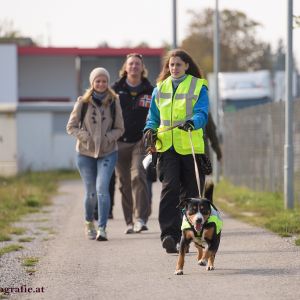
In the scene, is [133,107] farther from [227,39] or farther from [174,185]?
[227,39]

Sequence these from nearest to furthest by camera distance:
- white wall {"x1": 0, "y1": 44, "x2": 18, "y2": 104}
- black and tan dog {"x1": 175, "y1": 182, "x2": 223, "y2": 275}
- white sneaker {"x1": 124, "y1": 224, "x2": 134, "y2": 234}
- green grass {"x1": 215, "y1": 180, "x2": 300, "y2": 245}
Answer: black and tan dog {"x1": 175, "y1": 182, "x2": 223, "y2": 275}, green grass {"x1": 215, "y1": 180, "x2": 300, "y2": 245}, white sneaker {"x1": 124, "y1": 224, "x2": 134, "y2": 234}, white wall {"x1": 0, "y1": 44, "x2": 18, "y2": 104}

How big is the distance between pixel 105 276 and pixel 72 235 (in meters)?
A: 3.92

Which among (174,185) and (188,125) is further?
(174,185)

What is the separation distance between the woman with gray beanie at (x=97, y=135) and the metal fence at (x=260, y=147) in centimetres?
455

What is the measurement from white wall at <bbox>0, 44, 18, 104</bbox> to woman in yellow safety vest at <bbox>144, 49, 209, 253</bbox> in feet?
105

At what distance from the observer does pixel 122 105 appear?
43.2ft

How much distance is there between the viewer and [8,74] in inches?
1655

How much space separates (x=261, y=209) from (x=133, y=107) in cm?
372

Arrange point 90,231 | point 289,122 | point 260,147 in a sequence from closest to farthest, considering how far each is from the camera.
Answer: point 90,231 < point 289,122 < point 260,147

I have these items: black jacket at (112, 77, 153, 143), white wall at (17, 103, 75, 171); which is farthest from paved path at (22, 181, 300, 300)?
white wall at (17, 103, 75, 171)

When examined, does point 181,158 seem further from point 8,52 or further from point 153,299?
point 8,52

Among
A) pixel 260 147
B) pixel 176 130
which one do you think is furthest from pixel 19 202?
pixel 176 130

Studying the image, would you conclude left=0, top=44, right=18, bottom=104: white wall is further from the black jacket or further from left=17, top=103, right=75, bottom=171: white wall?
the black jacket

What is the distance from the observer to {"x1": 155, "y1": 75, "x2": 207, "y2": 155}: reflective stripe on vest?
10180 mm
